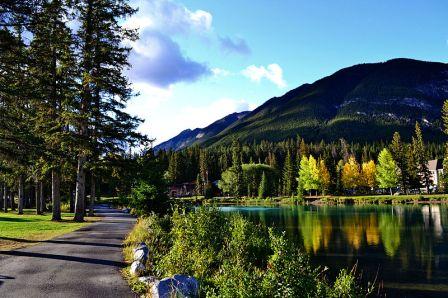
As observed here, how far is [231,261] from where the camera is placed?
14.5m

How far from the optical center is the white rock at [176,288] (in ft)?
33.0

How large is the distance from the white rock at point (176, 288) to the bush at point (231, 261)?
1.57 ft

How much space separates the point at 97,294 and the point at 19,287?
238 cm

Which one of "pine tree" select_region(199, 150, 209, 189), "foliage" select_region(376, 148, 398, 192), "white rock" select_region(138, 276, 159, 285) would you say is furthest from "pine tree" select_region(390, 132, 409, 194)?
Answer: "white rock" select_region(138, 276, 159, 285)

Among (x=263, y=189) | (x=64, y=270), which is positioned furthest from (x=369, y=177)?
(x=64, y=270)

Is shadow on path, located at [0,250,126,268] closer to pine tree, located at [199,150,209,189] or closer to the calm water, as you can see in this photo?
the calm water

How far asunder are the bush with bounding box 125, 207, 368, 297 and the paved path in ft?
4.57

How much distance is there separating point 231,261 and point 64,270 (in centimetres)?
583

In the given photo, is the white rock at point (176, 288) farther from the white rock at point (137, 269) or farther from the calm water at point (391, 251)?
the calm water at point (391, 251)

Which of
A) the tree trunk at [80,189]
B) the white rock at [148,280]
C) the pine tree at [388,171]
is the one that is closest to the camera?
the white rock at [148,280]

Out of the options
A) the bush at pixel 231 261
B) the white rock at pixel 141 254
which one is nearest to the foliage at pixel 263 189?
the bush at pixel 231 261

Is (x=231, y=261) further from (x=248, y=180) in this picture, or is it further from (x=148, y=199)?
(x=248, y=180)

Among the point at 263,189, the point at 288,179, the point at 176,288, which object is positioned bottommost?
the point at 176,288

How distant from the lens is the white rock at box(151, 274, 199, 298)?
396 inches
